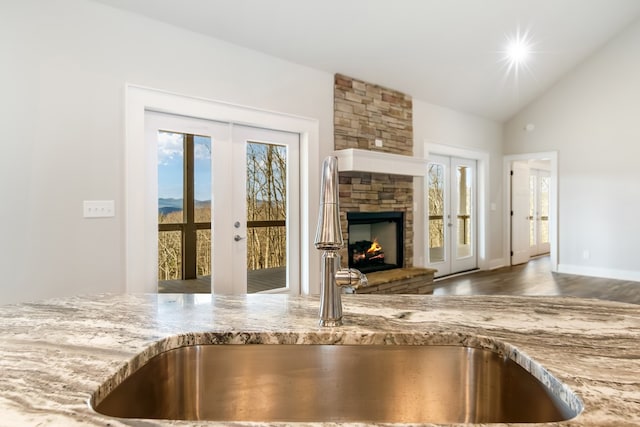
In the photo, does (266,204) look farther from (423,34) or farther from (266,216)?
(423,34)

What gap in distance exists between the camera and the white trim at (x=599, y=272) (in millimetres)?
6154

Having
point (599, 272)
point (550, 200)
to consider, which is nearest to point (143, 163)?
point (550, 200)

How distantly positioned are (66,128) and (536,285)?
5814 mm

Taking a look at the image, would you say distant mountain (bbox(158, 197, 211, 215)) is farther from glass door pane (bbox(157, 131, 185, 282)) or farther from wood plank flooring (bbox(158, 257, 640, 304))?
wood plank flooring (bbox(158, 257, 640, 304))

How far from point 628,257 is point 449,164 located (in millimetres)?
2929

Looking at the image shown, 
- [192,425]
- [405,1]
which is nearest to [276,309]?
[192,425]

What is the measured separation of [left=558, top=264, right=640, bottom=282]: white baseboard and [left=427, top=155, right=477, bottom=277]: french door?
141 cm

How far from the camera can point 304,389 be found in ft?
2.97

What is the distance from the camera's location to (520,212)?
7.90 meters

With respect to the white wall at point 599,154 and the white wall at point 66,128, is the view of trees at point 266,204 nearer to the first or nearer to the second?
the white wall at point 66,128

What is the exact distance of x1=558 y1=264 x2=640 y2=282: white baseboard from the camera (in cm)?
615

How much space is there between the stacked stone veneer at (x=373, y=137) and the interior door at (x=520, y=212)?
3.05m

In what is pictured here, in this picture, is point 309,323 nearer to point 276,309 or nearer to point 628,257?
point 276,309

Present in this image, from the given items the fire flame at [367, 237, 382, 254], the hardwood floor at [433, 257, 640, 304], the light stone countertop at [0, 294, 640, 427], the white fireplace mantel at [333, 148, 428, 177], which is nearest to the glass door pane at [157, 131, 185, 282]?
the white fireplace mantel at [333, 148, 428, 177]
